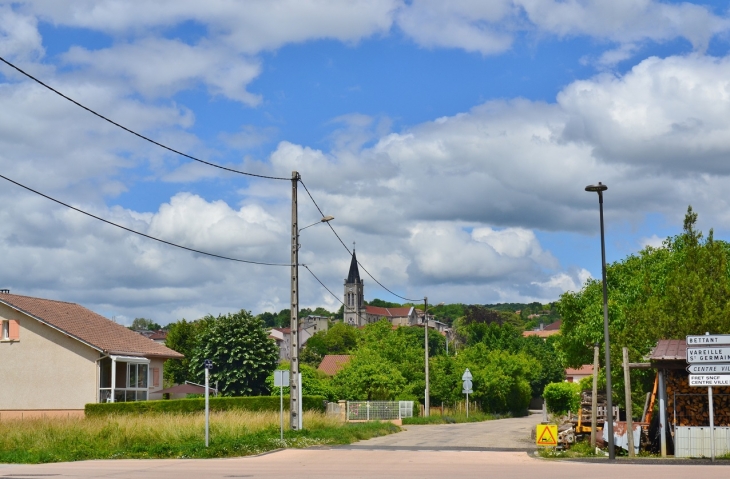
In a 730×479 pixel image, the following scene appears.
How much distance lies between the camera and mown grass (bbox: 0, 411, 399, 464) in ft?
81.3

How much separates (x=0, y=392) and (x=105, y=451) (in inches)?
1013

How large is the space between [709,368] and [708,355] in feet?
1.12

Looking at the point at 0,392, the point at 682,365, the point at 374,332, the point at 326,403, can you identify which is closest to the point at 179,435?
the point at 682,365

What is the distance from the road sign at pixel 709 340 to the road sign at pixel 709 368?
552mm

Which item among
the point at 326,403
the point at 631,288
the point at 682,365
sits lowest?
the point at 326,403

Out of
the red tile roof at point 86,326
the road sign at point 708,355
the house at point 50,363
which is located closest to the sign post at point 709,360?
the road sign at point 708,355

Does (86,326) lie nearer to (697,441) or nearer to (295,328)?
(295,328)

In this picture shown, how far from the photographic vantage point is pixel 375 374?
5184cm

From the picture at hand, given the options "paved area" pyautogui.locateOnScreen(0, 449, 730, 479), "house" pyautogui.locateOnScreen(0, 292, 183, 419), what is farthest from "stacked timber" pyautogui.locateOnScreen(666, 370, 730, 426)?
"house" pyautogui.locateOnScreen(0, 292, 183, 419)

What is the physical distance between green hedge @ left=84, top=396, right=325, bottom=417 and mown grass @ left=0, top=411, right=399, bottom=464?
1113 cm

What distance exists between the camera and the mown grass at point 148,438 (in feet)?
81.3

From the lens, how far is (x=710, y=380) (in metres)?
22.7

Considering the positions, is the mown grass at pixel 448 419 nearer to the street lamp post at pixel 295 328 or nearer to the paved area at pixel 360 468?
the street lamp post at pixel 295 328

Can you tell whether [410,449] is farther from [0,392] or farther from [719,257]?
[0,392]
